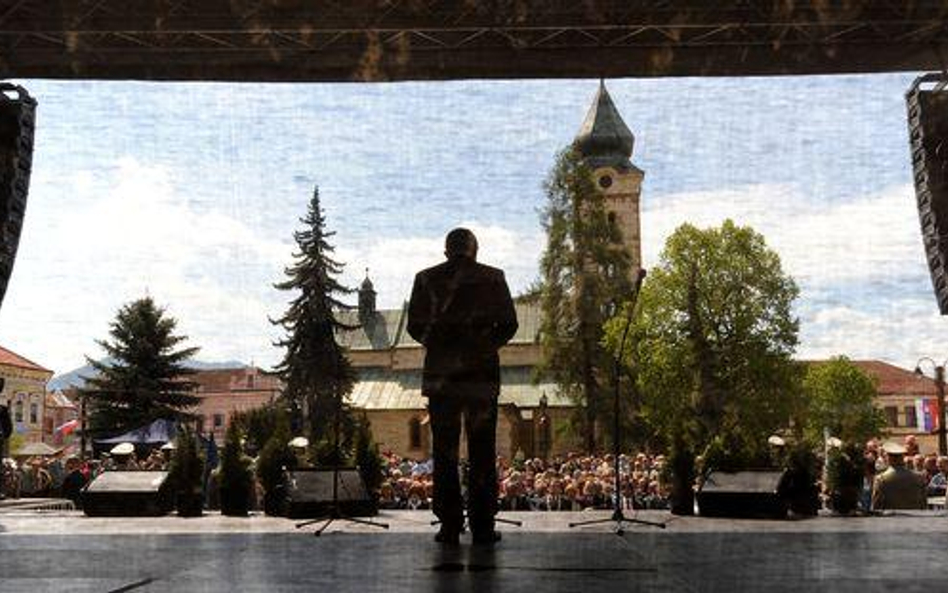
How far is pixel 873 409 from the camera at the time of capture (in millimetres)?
55000

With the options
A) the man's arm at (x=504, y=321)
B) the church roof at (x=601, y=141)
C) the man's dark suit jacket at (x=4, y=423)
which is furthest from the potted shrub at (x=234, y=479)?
the church roof at (x=601, y=141)

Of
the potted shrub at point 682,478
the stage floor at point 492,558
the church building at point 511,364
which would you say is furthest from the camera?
the church building at point 511,364

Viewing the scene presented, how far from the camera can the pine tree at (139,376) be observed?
1293 inches

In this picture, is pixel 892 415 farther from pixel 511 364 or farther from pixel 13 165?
pixel 13 165

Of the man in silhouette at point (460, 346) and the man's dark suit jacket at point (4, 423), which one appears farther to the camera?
the man's dark suit jacket at point (4, 423)

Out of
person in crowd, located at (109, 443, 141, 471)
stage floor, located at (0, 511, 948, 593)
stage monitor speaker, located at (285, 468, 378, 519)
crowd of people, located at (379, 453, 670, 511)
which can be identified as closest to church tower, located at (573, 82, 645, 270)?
crowd of people, located at (379, 453, 670, 511)

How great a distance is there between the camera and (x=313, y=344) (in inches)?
1283

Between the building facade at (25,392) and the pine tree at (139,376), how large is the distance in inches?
217

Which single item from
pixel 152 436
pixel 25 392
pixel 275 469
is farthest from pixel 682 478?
pixel 25 392

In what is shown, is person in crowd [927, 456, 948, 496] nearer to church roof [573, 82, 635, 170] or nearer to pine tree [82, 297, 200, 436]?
pine tree [82, 297, 200, 436]

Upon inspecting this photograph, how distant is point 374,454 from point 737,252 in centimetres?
2362

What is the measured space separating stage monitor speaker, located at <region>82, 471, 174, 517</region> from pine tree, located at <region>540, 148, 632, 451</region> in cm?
2215

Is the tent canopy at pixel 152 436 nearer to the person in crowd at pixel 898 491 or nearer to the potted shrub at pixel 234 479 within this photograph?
the potted shrub at pixel 234 479

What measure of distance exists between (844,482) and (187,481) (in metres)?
6.11
